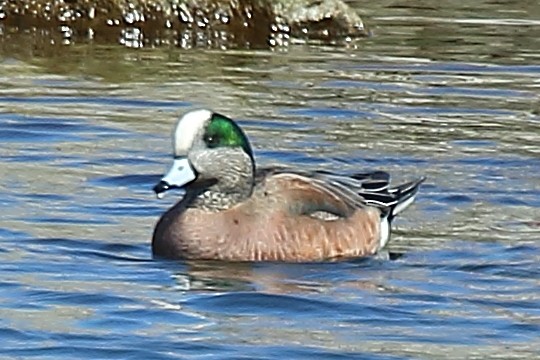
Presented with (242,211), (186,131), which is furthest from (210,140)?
(242,211)

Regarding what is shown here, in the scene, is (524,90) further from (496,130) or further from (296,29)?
(296,29)

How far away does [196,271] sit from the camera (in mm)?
9086

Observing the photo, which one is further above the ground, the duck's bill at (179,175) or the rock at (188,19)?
the duck's bill at (179,175)

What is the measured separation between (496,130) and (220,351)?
5.95 meters

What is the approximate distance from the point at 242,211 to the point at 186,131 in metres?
0.48

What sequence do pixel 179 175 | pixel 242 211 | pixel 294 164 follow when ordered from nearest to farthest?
pixel 179 175
pixel 242 211
pixel 294 164

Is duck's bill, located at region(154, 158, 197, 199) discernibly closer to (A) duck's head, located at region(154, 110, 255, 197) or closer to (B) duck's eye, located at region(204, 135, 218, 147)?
(A) duck's head, located at region(154, 110, 255, 197)

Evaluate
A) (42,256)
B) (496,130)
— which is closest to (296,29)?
Answer: (496,130)

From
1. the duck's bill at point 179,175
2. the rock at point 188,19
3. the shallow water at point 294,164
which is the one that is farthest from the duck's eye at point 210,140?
the rock at point 188,19

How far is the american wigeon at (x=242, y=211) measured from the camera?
928 cm

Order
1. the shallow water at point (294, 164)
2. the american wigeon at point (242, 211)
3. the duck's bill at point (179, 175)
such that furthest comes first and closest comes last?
the american wigeon at point (242, 211), the duck's bill at point (179, 175), the shallow water at point (294, 164)

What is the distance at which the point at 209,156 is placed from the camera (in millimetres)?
9406

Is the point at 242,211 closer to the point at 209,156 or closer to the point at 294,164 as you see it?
the point at 209,156

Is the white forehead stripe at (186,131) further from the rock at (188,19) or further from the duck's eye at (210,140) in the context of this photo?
the rock at (188,19)
